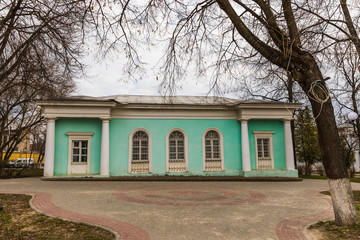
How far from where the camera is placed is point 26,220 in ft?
18.9

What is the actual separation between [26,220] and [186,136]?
1146 cm

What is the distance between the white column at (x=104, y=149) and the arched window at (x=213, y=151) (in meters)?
6.23

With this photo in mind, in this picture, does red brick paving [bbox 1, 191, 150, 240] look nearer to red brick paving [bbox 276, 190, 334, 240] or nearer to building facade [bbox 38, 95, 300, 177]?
red brick paving [bbox 276, 190, 334, 240]

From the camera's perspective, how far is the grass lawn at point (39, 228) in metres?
4.72

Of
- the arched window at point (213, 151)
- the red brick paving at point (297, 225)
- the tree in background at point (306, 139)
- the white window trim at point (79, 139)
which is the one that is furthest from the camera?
the tree in background at point (306, 139)

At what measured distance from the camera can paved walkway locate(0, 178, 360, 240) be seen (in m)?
5.07

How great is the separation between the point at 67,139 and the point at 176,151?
22.3 ft

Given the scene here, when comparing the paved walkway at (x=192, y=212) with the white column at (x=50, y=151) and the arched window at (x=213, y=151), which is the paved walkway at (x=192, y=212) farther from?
the arched window at (x=213, y=151)

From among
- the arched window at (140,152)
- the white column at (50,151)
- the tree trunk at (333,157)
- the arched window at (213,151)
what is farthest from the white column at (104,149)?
the tree trunk at (333,157)

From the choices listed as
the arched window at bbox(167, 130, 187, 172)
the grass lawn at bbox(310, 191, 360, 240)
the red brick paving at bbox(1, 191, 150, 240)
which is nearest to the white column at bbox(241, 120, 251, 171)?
the arched window at bbox(167, 130, 187, 172)

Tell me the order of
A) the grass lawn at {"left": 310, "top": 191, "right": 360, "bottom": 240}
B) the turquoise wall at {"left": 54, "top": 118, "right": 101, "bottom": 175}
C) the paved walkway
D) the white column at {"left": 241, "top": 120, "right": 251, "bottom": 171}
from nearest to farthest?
the grass lawn at {"left": 310, "top": 191, "right": 360, "bottom": 240}
the paved walkway
the turquoise wall at {"left": 54, "top": 118, "right": 101, "bottom": 175}
the white column at {"left": 241, "top": 120, "right": 251, "bottom": 171}

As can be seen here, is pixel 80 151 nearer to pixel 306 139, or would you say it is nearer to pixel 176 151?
pixel 176 151

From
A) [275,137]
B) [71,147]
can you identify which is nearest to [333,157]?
[275,137]

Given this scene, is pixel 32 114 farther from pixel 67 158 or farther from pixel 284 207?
pixel 284 207
